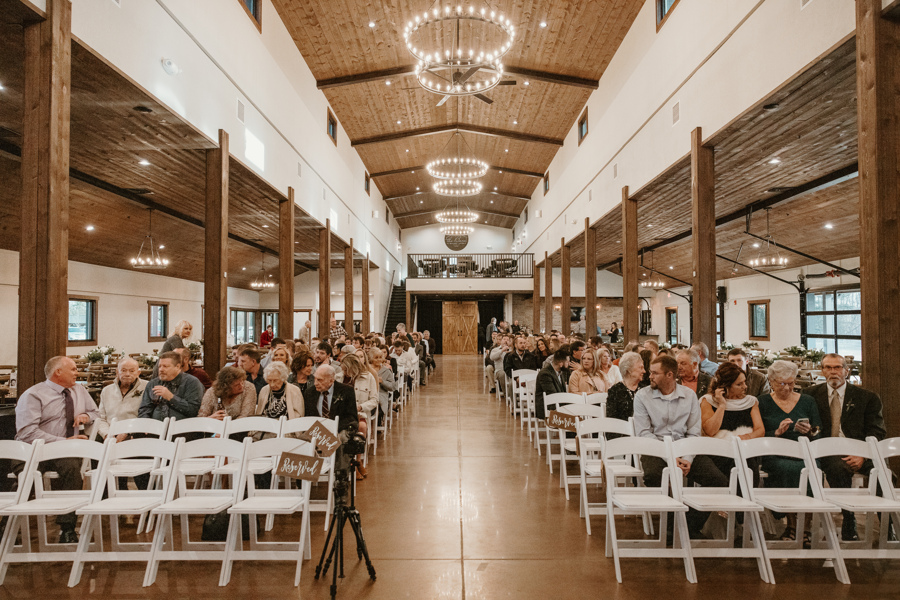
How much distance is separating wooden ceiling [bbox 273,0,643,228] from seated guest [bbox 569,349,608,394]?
631 cm

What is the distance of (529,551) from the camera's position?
3879mm

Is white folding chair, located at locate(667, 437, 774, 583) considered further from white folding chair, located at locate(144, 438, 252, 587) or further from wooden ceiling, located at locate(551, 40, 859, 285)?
wooden ceiling, located at locate(551, 40, 859, 285)

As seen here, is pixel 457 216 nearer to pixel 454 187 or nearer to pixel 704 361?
pixel 454 187

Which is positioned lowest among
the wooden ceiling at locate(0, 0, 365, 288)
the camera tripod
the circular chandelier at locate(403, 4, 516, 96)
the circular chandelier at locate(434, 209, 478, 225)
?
the camera tripod

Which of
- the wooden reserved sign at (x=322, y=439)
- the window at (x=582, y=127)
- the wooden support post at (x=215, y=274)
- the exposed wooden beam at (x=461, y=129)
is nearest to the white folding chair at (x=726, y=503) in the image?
the wooden reserved sign at (x=322, y=439)

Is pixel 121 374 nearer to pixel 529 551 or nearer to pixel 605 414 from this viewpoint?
pixel 529 551

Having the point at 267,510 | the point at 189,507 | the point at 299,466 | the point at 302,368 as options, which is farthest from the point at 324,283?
the point at 299,466

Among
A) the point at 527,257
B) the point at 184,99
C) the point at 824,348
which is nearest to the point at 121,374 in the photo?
the point at 184,99

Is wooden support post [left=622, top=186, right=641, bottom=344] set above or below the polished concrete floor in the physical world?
above

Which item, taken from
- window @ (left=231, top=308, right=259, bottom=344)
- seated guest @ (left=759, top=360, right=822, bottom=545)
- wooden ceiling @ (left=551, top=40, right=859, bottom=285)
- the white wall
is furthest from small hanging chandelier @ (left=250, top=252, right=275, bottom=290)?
seated guest @ (left=759, top=360, right=822, bottom=545)

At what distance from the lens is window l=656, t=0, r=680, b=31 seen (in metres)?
8.62

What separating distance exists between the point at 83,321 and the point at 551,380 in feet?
41.0

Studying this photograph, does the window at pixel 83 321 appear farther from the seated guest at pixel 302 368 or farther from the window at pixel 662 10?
the window at pixel 662 10

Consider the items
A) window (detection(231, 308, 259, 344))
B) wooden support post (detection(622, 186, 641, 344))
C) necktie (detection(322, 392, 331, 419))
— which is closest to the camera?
necktie (detection(322, 392, 331, 419))
